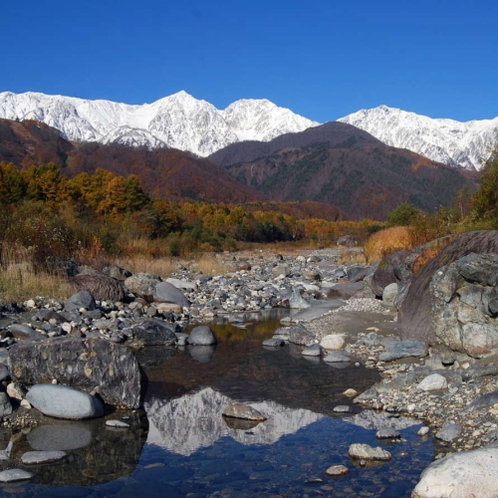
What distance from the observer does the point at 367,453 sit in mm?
5496

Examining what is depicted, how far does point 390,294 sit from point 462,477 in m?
9.88

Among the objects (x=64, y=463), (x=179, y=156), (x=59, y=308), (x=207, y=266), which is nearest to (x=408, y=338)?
(x=64, y=463)

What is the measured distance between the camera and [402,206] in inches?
1298

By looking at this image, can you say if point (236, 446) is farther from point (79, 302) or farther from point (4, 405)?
point (79, 302)

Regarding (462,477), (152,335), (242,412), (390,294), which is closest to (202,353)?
(152,335)

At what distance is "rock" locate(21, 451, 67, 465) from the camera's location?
5.45m

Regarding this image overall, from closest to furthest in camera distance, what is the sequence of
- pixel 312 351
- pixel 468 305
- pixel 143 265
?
pixel 468 305
pixel 312 351
pixel 143 265

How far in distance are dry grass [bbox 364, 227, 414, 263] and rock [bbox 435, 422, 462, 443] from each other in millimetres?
14646

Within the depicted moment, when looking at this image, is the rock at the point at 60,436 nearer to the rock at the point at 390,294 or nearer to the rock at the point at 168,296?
the rock at the point at 168,296

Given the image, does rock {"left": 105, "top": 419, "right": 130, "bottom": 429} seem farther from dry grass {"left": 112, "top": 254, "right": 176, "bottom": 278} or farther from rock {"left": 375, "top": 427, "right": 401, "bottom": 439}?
dry grass {"left": 112, "top": 254, "right": 176, "bottom": 278}

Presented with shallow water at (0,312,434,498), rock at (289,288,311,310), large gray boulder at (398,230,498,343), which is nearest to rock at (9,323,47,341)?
shallow water at (0,312,434,498)

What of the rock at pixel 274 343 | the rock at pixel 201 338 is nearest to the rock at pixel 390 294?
the rock at pixel 274 343

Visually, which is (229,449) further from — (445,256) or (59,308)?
(59,308)

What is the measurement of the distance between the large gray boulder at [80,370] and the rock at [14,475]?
192 centimetres
